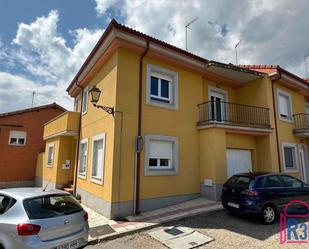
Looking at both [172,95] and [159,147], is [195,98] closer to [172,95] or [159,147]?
[172,95]

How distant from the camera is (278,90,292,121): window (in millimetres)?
12727

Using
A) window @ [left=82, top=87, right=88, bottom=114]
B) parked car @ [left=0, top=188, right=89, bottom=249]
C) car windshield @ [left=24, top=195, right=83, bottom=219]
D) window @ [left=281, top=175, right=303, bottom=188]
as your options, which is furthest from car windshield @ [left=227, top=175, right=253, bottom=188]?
Answer: window @ [left=82, top=87, right=88, bottom=114]

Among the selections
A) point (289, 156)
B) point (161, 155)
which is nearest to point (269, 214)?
point (161, 155)

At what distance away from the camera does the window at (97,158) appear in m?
8.82

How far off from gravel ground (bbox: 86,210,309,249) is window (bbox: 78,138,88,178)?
231 inches

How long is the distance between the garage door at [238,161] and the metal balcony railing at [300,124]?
13.9 ft

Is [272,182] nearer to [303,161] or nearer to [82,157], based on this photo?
[303,161]

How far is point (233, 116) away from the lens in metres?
12.4

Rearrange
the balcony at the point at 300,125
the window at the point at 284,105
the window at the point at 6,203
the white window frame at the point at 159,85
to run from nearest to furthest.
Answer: the window at the point at 6,203 → the white window frame at the point at 159,85 → the window at the point at 284,105 → the balcony at the point at 300,125

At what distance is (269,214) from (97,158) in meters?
7.00

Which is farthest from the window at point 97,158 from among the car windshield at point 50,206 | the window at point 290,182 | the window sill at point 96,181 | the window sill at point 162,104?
the window at point 290,182

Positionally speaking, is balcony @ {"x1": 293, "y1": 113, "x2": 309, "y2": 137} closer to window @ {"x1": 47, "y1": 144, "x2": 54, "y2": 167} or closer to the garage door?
the garage door

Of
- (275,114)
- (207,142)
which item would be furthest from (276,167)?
(207,142)

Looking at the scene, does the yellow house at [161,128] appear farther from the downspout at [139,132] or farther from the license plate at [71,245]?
the license plate at [71,245]
